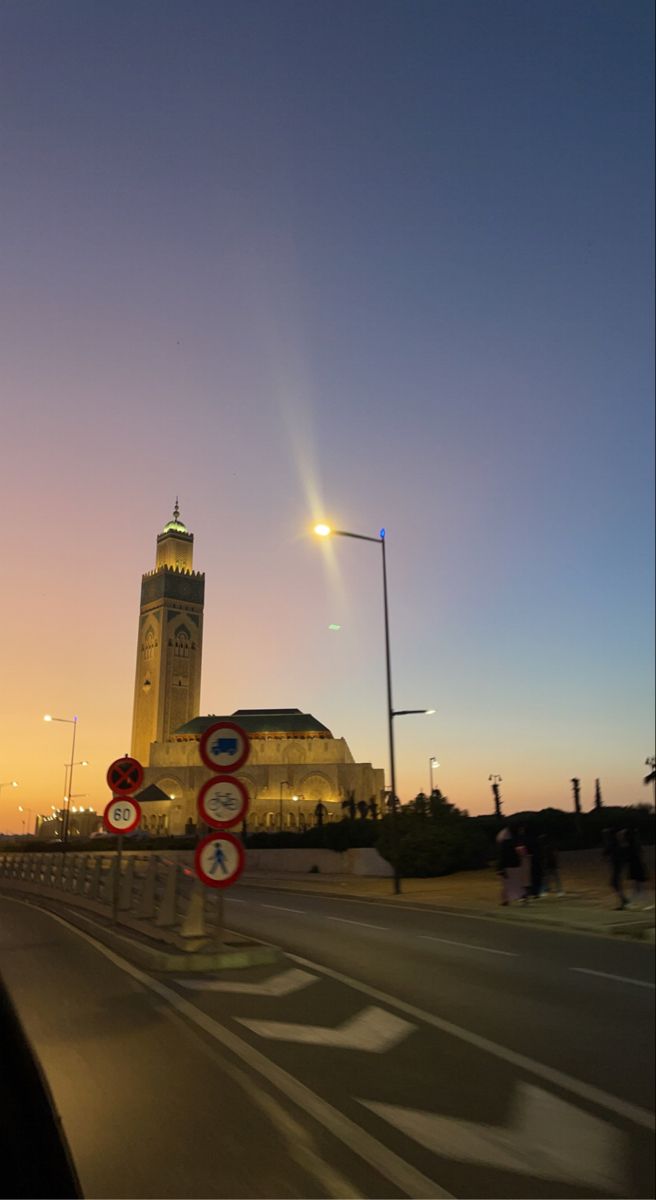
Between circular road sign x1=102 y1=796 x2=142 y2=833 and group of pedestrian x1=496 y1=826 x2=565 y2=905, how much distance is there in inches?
341

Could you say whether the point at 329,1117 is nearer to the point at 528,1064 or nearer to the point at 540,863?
the point at 528,1064

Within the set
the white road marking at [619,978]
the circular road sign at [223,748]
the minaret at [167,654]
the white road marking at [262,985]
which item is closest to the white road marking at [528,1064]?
the white road marking at [262,985]

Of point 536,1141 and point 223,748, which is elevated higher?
point 223,748

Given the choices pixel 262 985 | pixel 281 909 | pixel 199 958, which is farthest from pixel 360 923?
pixel 262 985

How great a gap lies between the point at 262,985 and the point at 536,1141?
4741 mm

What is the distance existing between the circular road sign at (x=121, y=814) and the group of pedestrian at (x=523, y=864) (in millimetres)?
8650

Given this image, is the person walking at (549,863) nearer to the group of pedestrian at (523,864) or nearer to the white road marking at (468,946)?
the group of pedestrian at (523,864)

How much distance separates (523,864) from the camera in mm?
20109

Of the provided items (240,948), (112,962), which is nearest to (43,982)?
(112,962)

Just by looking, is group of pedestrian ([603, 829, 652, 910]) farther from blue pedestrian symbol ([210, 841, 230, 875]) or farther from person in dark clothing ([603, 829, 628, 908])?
blue pedestrian symbol ([210, 841, 230, 875])

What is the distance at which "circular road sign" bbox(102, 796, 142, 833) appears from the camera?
1410 centimetres

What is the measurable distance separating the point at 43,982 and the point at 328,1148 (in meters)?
6.09

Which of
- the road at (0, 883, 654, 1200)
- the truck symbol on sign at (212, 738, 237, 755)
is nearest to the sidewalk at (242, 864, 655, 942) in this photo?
the road at (0, 883, 654, 1200)

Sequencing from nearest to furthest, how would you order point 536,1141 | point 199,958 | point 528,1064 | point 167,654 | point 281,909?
1. point 536,1141
2. point 528,1064
3. point 199,958
4. point 281,909
5. point 167,654
